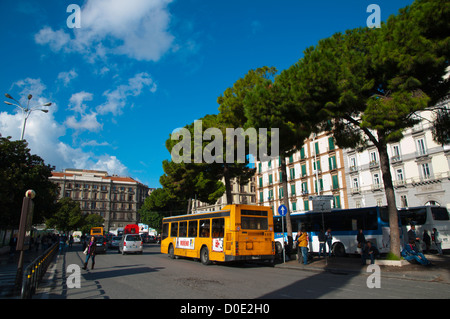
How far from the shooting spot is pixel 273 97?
46.3 feet

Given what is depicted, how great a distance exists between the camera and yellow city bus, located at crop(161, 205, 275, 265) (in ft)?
46.7

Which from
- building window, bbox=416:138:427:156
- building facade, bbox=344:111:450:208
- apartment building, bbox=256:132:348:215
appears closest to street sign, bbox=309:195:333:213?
building facade, bbox=344:111:450:208

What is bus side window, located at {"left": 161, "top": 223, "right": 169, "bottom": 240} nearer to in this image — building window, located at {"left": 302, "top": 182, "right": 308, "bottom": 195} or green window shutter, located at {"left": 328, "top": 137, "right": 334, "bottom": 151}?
green window shutter, located at {"left": 328, "top": 137, "right": 334, "bottom": 151}

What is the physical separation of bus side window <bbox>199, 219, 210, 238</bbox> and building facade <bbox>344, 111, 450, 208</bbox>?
17529mm

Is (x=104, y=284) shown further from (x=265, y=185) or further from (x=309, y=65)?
(x=265, y=185)

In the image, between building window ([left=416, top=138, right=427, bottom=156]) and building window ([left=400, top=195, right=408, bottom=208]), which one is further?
building window ([left=400, top=195, right=408, bottom=208])

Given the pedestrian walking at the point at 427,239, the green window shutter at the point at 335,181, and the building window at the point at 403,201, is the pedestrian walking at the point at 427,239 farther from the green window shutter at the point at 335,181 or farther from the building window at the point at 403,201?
the green window shutter at the point at 335,181

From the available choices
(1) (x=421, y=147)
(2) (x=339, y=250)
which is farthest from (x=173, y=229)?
(1) (x=421, y=147)

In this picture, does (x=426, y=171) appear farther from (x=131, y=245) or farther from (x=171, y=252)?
(x=131, y=245)

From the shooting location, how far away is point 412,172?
33250mm

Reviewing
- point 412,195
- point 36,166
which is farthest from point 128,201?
point 412,195

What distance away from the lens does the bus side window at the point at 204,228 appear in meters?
16.4

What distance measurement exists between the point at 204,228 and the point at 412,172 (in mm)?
27477

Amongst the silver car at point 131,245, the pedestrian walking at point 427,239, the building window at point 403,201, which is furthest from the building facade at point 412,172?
the silver car at point 131,245
